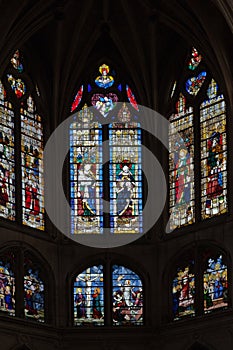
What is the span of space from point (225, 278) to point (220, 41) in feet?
16.2

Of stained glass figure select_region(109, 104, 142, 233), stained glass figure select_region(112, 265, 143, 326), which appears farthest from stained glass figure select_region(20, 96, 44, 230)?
stained glass figure select_region(112, 265, 143, 326)

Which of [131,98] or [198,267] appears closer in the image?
[198,267]

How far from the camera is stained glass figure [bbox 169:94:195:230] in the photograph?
3612cm

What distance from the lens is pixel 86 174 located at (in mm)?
37062

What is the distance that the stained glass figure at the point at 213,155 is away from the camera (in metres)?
35.5

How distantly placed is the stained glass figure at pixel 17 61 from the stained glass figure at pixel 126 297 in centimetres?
487

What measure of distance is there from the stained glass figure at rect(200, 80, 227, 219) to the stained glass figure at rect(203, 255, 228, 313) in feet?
3.55

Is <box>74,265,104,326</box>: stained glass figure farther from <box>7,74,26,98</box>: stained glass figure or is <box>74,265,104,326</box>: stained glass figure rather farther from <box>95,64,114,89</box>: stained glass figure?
<box>95,64,114,89</box>: stained glass figure

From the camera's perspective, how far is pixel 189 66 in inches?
1460

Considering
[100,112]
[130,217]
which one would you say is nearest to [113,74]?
[100,112]

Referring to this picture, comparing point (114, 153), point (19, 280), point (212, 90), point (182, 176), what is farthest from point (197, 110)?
point (19, 280)

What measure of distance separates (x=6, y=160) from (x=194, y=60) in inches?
188

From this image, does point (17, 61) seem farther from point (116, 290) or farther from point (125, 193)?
point (116, 290)

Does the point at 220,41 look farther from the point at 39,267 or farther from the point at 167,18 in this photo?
the point at 39,267
